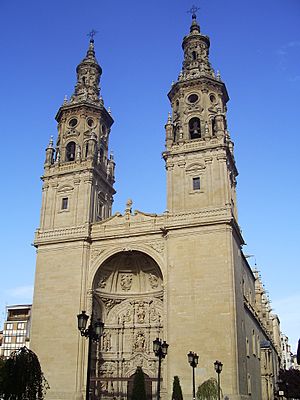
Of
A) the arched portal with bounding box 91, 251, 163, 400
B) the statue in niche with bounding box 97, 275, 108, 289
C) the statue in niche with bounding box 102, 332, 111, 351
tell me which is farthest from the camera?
the statue in niche with bounding box 97, 275, 108, 289

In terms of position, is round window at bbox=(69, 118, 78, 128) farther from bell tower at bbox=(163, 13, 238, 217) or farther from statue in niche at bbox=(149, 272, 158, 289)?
statue in niche at bbox=(149, 272, 158, 289)

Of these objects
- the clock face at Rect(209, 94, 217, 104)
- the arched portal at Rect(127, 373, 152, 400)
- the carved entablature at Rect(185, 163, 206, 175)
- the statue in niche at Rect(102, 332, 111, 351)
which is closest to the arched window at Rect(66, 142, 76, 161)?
the carved entablature at Rect(185, 163, 206, 175)

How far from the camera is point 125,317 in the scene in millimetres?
37344

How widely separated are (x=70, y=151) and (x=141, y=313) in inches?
609

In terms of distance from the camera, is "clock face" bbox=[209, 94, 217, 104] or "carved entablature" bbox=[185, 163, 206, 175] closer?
"carved entablature" bbox=[185, 163, 206, 175]

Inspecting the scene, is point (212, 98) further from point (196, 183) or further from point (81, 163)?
point (81, 163)

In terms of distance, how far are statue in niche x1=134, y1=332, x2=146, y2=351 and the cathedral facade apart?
0.24ft

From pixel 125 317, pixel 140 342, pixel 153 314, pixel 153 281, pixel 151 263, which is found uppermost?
pixel 151 263

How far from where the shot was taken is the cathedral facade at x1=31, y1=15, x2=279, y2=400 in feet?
103

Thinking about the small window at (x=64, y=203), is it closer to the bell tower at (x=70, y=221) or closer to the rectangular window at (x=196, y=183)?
the bell tower at (x=70, y=221)

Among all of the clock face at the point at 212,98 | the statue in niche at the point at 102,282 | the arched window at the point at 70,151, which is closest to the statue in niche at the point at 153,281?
the statue in niche at the point at 102,282

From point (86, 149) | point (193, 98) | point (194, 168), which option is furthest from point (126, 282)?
point (193, 98)

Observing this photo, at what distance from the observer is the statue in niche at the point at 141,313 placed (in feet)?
121

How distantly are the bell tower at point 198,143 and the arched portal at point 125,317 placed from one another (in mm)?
6148
